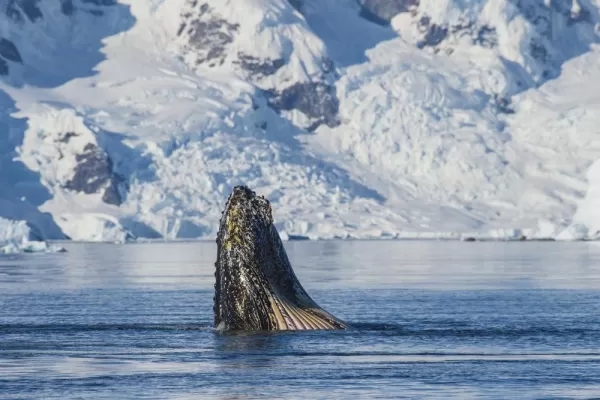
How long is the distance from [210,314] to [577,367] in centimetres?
2019

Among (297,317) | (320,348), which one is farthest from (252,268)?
(320,348)

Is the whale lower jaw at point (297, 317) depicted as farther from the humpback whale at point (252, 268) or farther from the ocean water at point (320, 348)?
the ocean water at point (320, 348)

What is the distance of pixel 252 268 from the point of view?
34.6 meters

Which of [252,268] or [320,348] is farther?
[320,348]

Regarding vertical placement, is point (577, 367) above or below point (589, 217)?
below

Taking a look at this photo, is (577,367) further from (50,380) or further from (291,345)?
(50,380)

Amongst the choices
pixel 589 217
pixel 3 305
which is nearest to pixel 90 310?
pixel 3 305

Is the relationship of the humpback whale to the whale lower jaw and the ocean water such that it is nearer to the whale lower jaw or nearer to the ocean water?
the whale lower jaw

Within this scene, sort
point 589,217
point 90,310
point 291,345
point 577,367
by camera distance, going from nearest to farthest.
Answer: point 577,367 < point 291,345 < point 90,310 < point 589,217

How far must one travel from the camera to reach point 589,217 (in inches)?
7343

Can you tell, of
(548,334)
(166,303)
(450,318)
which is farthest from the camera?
(166,303)

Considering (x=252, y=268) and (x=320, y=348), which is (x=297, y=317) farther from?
(x=252, y=268)

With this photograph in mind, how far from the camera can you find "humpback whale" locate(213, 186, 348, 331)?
34531mm

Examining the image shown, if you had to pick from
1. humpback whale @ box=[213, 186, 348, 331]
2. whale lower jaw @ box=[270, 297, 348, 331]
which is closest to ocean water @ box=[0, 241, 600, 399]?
whale lower jaw @ box=[270, 297, 348, 331]
